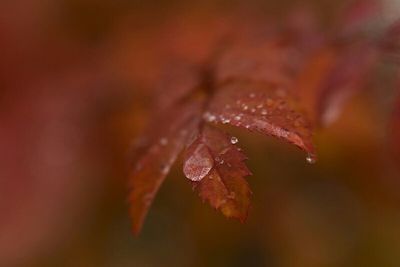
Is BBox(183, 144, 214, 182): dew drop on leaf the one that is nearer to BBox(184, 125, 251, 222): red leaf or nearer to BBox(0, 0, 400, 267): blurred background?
BBox(184, 125, 251, 222): red leaf

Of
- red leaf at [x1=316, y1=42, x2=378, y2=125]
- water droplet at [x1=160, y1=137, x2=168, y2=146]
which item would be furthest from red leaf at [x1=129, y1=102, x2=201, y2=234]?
red leaf at [x1=316, y1=42, x2=378, y2=125]

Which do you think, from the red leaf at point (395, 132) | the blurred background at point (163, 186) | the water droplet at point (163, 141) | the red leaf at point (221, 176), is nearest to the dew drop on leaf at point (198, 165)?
the red leaf at point (221, 176)

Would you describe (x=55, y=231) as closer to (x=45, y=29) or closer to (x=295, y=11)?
(x=45, y=29)

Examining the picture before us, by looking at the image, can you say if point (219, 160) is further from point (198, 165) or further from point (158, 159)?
point (158, 159)

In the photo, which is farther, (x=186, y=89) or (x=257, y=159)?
(x=257, y=159)

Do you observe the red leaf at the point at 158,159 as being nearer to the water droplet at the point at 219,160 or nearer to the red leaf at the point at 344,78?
the water droplet at the point at 219,160

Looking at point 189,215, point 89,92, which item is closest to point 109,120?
point 89,92

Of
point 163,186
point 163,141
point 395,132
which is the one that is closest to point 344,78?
point 395,132
